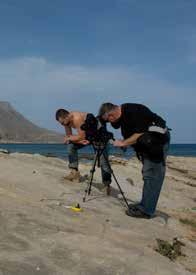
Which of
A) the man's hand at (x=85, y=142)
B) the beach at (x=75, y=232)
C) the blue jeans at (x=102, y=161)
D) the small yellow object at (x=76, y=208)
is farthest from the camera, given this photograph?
the blue jeans at (x=102, y=161)

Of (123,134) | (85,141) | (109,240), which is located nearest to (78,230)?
(109,240)

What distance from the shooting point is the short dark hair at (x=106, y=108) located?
332 inches

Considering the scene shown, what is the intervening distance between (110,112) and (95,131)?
1.47 meters

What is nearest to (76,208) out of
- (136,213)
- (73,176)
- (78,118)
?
(136,213)

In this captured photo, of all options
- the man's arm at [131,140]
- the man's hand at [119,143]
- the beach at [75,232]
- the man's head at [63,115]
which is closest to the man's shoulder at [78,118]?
the man's head at [63,115]

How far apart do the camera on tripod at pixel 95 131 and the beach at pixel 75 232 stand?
1.23 metres

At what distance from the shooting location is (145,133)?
27.3ft

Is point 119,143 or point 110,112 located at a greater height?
point 110,112

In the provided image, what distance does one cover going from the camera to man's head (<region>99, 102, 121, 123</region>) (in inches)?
332

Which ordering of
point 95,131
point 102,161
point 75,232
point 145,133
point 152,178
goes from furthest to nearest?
1. point 102,161
2. point 95,131
3. point 152,178
4. point 145,133
5. point 75,232

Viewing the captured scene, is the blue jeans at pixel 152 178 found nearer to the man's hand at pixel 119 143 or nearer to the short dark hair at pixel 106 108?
the man's hand at pixel 119 143

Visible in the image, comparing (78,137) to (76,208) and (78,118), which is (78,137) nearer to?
(78,118)

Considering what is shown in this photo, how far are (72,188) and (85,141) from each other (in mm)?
1224

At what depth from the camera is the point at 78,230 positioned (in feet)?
23.2
